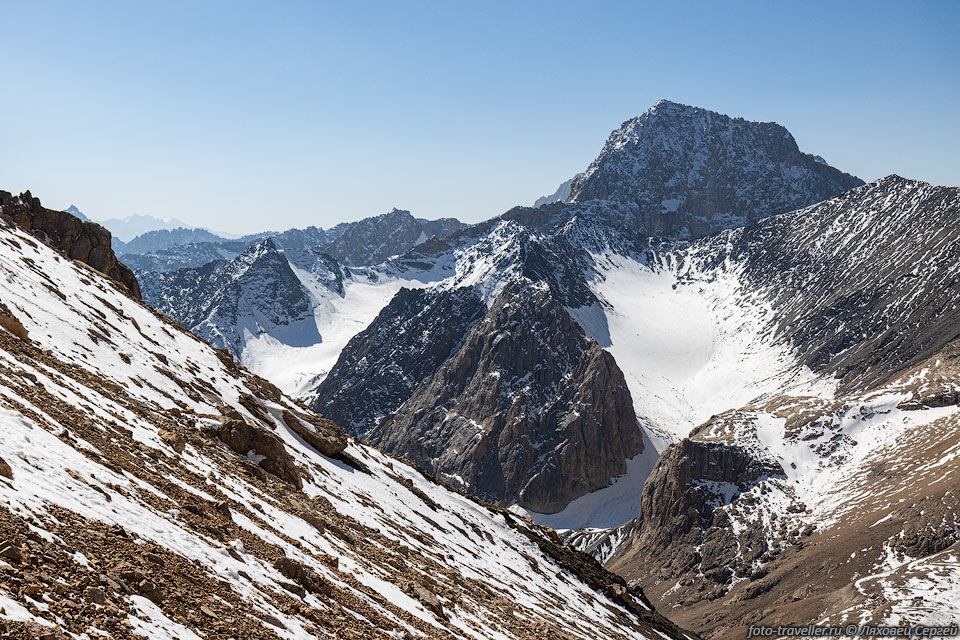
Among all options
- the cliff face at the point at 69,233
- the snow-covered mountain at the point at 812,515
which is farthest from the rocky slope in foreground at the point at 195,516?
the snow-covered mountain at the point at 812,515

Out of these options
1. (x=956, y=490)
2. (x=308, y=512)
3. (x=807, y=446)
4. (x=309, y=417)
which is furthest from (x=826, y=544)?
(x=308, y=512)

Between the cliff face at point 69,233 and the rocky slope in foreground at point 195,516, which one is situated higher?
the cliff face at point 69,233

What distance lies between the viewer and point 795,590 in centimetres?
10281

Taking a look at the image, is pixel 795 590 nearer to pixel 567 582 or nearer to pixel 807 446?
pixel 807 446

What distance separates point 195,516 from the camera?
18062mm

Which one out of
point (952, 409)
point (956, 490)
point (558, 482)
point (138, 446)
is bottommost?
point (558, 482)

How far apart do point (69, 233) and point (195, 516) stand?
4843 cm

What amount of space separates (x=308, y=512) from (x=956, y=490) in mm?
106016

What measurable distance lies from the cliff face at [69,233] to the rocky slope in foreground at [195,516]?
11.3 metres

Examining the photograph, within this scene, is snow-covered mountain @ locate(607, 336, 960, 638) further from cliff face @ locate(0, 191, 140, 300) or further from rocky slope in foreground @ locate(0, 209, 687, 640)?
cliff face @ locate(0, 191, 140, 300)

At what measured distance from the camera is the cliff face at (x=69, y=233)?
55031 millimetres

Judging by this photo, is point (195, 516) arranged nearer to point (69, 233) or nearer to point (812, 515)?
point (69, 233)

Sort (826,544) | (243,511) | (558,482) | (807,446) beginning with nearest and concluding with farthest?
1. (243,511)
2. (826,544)
3. (807,446)
4. (558,482)

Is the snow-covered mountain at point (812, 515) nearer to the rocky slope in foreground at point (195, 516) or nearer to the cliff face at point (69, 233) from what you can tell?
the rocky slope in foreground at point (195, 516)
